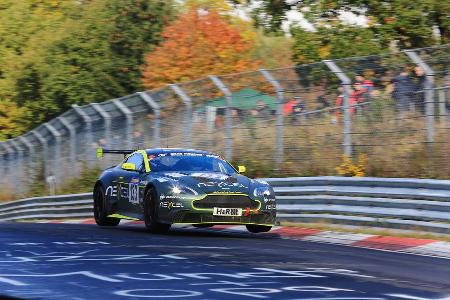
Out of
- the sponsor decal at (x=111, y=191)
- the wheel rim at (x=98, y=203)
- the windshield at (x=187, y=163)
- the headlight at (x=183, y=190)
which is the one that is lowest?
the wheel rim at (x=98, y=203)

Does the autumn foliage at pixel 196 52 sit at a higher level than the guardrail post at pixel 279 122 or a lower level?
higher

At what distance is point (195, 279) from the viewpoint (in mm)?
9844

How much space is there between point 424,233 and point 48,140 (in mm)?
17677

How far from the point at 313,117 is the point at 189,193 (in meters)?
4.78

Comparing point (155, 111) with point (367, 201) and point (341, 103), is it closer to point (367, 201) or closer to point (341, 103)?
point (341, 103)

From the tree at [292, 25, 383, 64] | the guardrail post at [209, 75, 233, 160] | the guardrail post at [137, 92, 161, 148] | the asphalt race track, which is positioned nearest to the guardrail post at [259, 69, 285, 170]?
the guardrail post at [209, 75, 233, 160]

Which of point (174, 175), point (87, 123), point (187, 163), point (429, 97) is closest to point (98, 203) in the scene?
point (187, 163)

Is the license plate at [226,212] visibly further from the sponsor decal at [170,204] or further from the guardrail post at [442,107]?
the guardrail post at [442,107]

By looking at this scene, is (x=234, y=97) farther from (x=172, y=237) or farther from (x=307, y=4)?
(x=307, y=4)

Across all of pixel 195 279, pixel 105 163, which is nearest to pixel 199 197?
pixel 195 279

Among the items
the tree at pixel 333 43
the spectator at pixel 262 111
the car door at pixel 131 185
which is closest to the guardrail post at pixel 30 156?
the tree at pixel 333 43

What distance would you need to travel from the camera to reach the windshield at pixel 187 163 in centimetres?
1694

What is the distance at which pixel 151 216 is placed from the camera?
16.2 meters

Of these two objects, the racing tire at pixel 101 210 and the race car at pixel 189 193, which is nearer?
the race car at pixel 189 193
